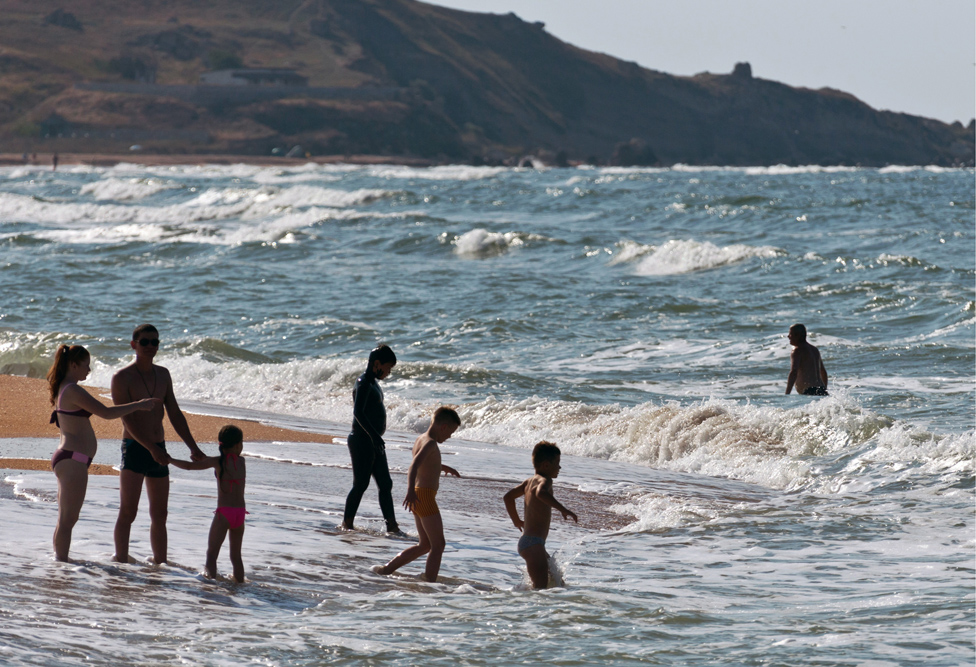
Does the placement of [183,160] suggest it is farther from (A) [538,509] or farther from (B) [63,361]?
(A) [538,509]

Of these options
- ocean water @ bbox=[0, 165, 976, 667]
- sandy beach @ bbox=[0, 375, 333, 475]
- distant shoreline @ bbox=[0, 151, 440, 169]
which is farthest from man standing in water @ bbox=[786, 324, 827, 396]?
distant shoreline @ bbox=[0, 151, 440, 169]

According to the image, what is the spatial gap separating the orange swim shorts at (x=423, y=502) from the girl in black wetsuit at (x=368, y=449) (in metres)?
1.28

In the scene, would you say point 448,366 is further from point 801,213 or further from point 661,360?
point 801,213

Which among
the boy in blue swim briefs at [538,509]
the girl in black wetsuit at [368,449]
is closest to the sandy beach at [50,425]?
the girl in black wetsuit at [368,449]

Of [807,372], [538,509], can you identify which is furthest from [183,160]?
[538,509]

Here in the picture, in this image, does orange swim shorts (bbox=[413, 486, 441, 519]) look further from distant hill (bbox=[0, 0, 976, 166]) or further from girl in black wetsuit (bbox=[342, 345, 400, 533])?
distant hill (bbox=[0, 0, 976, 166])

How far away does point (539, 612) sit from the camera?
21.8ft

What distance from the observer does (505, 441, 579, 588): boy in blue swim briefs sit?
6949 millimetres

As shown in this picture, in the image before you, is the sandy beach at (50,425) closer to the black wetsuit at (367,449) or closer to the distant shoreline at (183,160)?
the black wetsuit at (367,449)

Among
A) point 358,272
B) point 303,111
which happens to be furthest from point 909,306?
point 303,111

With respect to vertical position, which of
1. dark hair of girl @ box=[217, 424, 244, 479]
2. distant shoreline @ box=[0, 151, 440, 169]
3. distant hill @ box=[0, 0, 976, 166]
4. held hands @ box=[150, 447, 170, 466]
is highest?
distant hill @ box=[0, 0, 976, 166]

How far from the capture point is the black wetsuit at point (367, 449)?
335 inches

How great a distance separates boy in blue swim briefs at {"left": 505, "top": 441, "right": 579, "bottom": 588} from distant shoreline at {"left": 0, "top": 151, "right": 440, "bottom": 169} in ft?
327

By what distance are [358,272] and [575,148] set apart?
522ft
